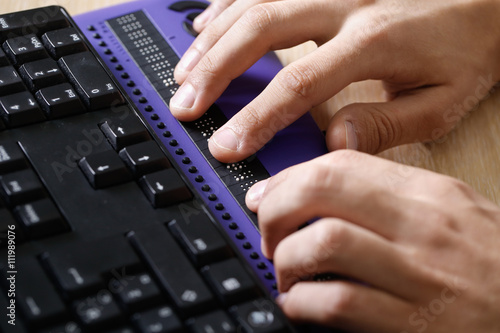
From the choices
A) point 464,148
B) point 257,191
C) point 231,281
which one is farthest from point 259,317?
point 464,148

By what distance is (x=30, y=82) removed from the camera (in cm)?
54

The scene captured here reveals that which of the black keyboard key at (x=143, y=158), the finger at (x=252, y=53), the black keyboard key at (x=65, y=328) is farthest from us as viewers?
the finger at (x=252, y=53)

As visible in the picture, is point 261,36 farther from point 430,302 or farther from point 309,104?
point 430,302

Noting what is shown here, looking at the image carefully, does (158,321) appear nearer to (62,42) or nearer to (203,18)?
(62,42)

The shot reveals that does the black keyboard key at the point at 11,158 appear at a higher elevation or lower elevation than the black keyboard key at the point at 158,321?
higher

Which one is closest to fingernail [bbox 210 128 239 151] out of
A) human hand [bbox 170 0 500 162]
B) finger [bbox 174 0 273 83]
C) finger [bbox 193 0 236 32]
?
human hand [bbox 170 0 500 162]

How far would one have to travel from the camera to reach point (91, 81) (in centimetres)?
55

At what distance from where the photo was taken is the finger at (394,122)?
61 cm

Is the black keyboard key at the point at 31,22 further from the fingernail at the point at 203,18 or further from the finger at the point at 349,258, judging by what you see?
the finger at the point at 349,258

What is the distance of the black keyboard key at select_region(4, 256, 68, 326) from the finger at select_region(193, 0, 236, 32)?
398 millimetres

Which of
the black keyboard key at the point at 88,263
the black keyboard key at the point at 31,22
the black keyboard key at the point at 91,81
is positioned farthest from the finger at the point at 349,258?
the black keyboard key at the point at 31,22

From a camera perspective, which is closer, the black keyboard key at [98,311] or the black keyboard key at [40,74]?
the black keyboard key at [98,311]

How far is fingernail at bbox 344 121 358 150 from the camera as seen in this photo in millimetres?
604

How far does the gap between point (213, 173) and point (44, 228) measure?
0.16 m
